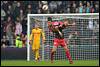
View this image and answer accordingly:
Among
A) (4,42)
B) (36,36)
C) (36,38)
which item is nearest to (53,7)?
(4,42)

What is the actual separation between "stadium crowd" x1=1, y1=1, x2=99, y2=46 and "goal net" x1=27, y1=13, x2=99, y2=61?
2.51 meters

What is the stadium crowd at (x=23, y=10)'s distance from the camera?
26422mm

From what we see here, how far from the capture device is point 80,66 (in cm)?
1725

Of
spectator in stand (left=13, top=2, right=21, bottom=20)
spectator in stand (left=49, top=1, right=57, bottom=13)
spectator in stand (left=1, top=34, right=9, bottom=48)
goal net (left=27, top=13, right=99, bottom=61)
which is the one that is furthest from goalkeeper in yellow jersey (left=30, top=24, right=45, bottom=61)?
spectator in stand (left=49, top=1, right=57, bottom=13)

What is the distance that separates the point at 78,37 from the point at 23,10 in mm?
5511

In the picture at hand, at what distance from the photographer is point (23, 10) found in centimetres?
2841

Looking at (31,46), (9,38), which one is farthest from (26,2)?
(31,46)

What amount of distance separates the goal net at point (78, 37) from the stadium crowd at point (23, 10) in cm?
251

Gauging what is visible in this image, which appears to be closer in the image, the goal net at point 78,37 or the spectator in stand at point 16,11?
the goal net at point 78,37

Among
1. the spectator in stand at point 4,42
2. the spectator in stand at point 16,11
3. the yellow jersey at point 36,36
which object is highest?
the spectator in stand at point 16,11

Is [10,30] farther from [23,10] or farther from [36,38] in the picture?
[36,38]

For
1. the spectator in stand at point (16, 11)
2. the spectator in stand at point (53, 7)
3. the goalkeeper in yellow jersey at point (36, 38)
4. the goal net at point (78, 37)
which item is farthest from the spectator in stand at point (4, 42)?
the spectator in stand at point (53, 7)

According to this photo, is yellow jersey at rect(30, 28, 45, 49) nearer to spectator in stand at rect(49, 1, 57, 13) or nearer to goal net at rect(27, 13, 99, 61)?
goal net at rect(27, 13, 99, 61)

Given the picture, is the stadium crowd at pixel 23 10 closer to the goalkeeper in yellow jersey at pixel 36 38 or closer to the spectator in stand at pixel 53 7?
the spectator in stand at pixel 53 7
